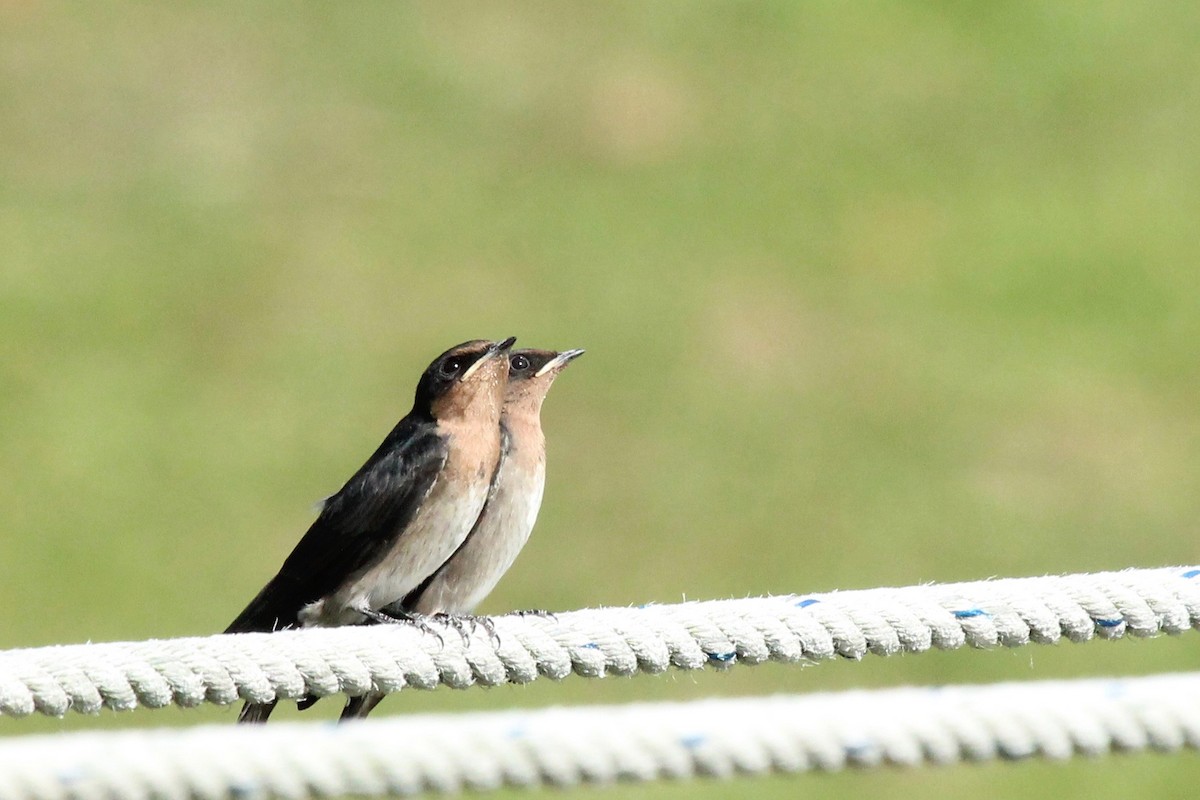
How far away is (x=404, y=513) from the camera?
20.6 feet

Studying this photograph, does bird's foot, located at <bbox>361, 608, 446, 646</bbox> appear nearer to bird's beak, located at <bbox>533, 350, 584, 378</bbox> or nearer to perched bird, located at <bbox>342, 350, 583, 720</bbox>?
perched bird, located at <bbox>342, 350, 583, 720</bbox>

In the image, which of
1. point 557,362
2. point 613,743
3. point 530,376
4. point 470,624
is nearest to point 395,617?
point 530,376

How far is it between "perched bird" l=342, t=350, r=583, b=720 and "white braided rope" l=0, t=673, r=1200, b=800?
12.0ft

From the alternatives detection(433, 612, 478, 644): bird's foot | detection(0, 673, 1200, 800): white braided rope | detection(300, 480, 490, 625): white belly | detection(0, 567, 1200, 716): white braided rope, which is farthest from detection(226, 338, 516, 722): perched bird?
detection(0, 673, 1200, 800): white braided rope

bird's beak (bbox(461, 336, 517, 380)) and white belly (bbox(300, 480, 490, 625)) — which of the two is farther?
bird's beak (bbox(461, 336, 517, 380))

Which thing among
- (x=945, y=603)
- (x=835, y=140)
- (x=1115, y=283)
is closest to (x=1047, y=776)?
(x=1115, y=283)

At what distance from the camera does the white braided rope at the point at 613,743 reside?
2619 mm

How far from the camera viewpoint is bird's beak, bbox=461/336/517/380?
Answer: 6562 millimetres

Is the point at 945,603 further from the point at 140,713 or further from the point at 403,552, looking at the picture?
the point at 140,713

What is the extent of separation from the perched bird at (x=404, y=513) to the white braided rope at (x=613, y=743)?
3436 mm

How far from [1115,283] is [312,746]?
583 inches

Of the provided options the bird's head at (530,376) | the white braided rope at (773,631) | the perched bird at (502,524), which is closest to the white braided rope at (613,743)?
the white braided rope at (773,631)

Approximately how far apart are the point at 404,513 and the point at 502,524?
0.49 meters

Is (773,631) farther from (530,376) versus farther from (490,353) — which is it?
(530,376)
